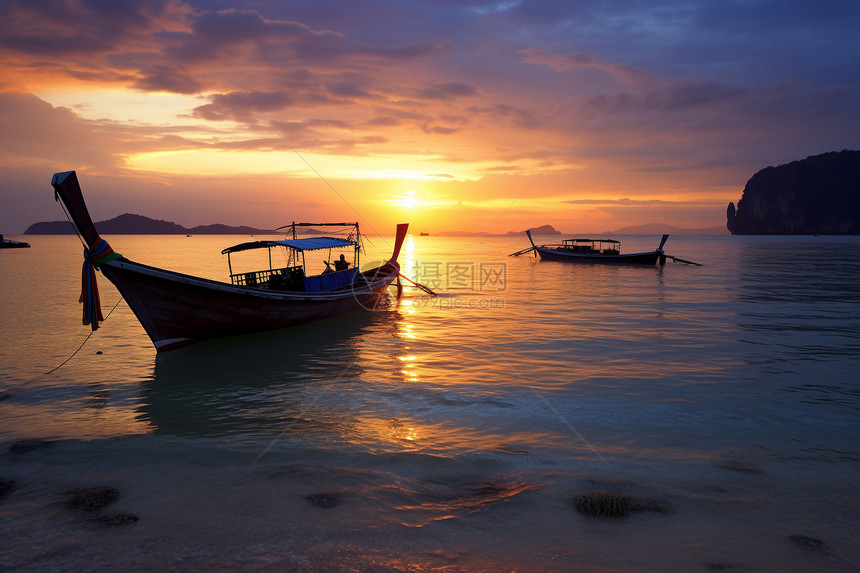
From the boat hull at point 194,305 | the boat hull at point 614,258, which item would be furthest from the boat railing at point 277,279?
the boat hull at point 614,258

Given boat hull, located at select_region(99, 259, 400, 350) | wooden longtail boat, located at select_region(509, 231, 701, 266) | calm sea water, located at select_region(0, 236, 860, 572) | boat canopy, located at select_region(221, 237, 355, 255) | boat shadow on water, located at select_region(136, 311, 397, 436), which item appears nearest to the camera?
calm sea water, located at select_region(0, 236, 860, 572)

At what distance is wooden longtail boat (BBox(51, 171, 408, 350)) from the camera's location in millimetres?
11469

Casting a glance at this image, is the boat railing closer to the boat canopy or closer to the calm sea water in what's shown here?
the boat canopy

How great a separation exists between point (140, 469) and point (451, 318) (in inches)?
656

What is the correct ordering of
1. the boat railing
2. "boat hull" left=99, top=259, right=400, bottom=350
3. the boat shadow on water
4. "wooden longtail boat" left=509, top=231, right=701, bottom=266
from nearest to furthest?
1. the boat shadow on water
2. "boat hull" left=99, top=259, right=400, bottom=350
3. the boat railing
4. "wooden longtail boat" left=509, top=231, right=701, bottom=266

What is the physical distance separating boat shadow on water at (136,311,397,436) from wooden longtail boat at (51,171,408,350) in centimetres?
72

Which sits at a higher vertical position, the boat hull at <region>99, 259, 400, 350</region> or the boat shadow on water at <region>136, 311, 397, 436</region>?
the boat hull at <region>99, 259, 400, 350</region>

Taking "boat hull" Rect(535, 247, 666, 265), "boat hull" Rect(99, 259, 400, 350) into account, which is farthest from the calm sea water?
"boat hull" Rect(535, 247, 666, 265)

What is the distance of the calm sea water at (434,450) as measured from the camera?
4.96m

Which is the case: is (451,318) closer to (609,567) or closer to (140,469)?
(140,469)

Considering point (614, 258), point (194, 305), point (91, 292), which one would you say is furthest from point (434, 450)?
point (614, 258)

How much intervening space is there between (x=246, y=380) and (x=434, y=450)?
6.74 meters

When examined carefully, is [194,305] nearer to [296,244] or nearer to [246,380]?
[246,380]

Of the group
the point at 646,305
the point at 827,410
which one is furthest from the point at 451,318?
the point at 827,410
